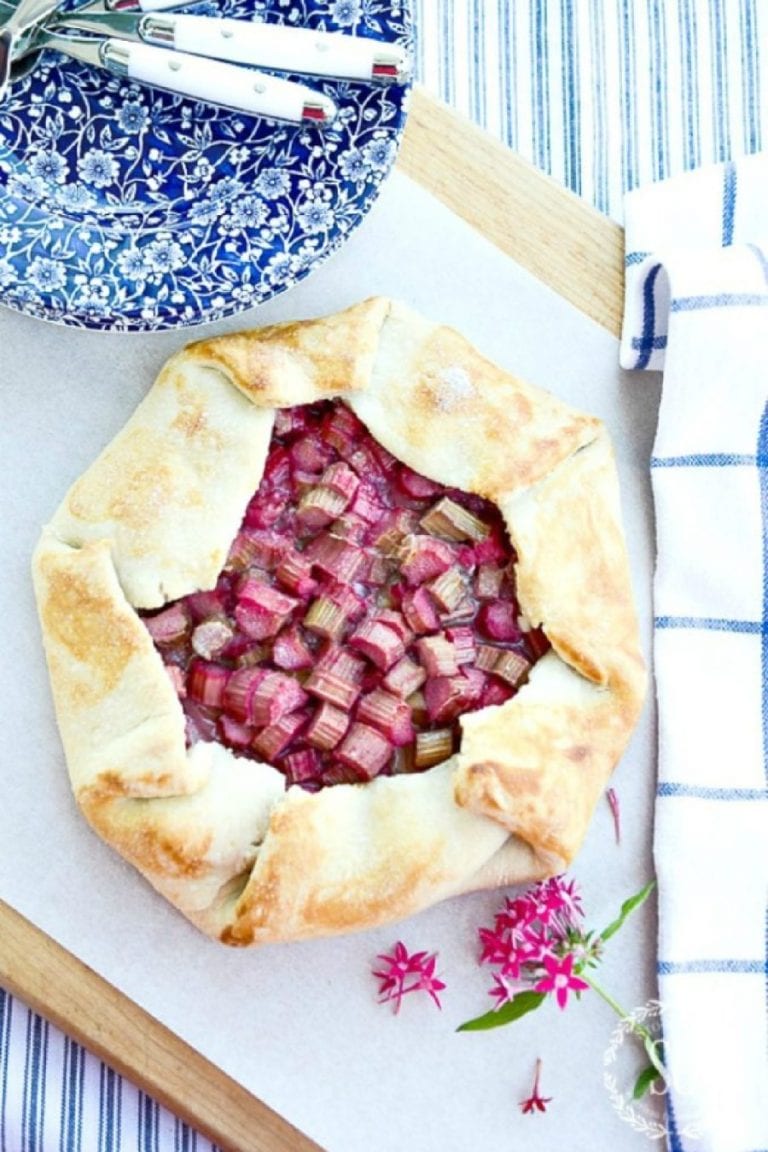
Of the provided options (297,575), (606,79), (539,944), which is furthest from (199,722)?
(606,79)

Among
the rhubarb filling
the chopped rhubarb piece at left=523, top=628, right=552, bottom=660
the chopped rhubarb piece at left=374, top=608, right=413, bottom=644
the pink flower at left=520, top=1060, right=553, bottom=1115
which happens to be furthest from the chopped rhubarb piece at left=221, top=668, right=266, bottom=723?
the pink flower at left=520, top=1060, right=553, bottom=1115

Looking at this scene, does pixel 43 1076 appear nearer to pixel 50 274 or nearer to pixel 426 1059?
pixel 426 1059

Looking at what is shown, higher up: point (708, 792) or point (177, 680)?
point (177, 680)

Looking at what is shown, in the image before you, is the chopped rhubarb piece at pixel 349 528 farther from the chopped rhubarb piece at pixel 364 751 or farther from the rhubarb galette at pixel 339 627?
the chopped rhubarb piece at pixel 364 751

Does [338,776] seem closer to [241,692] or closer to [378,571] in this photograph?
[241,692]

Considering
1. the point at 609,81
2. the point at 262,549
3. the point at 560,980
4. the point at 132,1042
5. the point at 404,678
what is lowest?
the point at 132,1042
